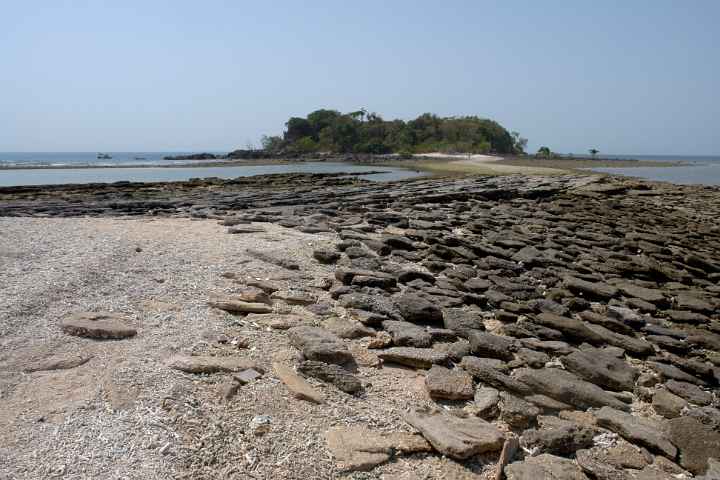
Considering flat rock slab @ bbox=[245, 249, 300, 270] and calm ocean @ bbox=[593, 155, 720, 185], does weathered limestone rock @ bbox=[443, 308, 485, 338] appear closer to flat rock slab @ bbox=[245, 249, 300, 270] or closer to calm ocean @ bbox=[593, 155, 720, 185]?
flat rock slab @ bbox=[245, 249, 300, 270]

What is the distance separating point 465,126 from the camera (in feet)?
276

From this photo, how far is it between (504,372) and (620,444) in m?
1.07

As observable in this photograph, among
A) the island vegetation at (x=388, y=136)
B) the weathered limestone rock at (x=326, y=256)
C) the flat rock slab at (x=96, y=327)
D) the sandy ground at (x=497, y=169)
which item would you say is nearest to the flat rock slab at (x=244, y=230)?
the weathered limestone rock at (x=326, y=256)

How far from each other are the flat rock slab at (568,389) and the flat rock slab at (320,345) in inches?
58.8

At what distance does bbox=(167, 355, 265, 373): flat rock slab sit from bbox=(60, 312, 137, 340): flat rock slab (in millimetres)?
720

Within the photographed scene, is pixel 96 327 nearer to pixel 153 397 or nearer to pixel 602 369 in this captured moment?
pixel 153 397

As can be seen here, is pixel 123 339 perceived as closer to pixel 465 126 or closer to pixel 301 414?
pixel 301 414

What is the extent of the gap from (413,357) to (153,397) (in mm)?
2169

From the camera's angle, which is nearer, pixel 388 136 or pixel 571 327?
pixel 571 327

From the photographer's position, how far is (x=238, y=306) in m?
5.60

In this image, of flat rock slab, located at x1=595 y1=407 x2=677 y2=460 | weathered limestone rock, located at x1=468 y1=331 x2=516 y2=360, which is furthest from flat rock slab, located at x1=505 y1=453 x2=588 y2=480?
weathered limestone rock, located at x1=468 y1=331 x2=516 y2=360

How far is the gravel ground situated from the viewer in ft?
10.3

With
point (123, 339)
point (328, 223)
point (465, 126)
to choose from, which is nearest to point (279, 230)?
point (328, 223)

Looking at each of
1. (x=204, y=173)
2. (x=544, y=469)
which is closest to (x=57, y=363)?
(x=544, y=469)
